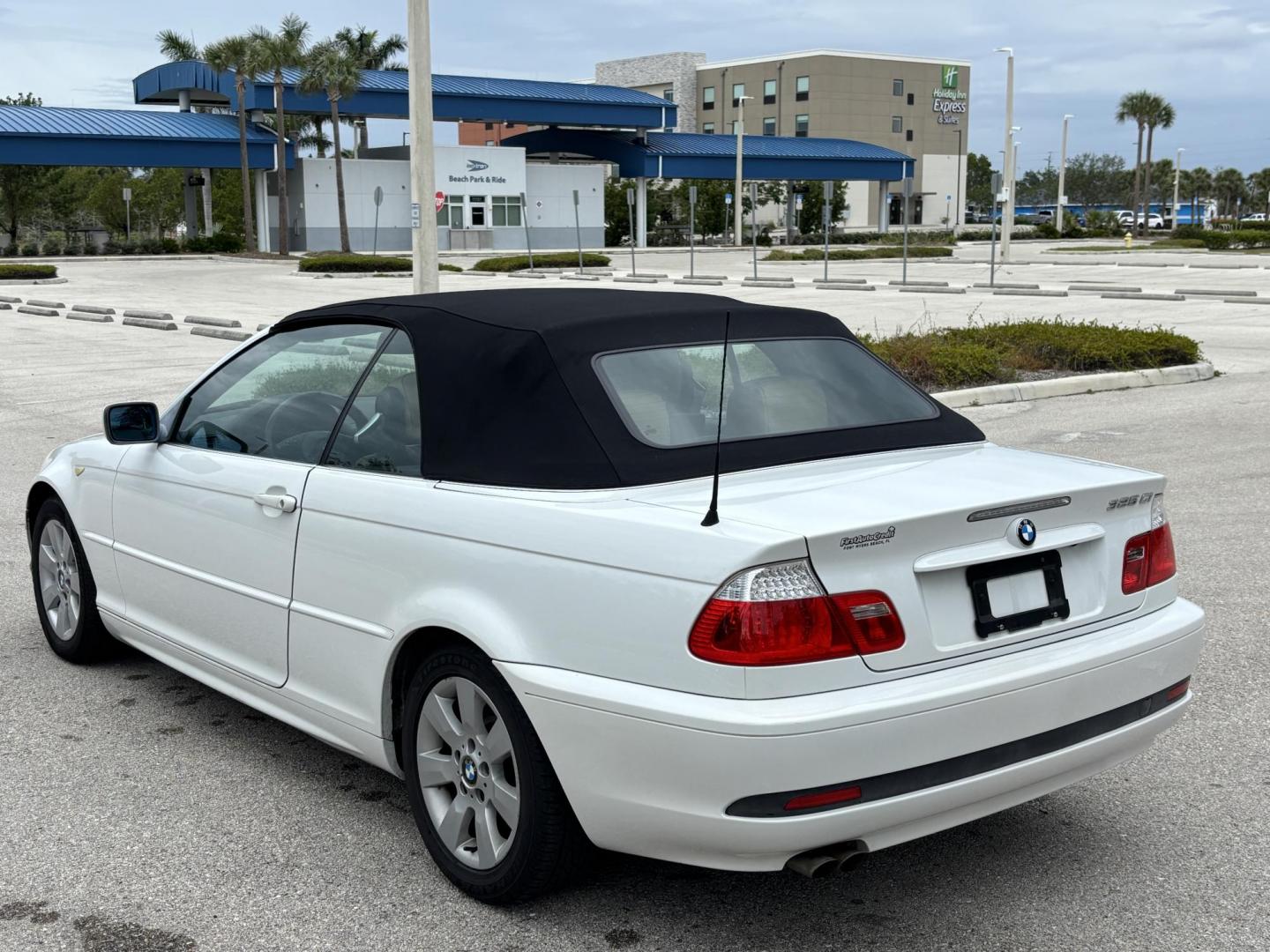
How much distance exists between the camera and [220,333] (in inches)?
887

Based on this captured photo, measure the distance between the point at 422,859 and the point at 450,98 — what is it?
68.7m

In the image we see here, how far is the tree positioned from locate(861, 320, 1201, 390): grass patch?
129 metres

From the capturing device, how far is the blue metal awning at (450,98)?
225 feet

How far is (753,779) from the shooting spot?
2.96 meters

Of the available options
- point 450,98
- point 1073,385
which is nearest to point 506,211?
point 450,98

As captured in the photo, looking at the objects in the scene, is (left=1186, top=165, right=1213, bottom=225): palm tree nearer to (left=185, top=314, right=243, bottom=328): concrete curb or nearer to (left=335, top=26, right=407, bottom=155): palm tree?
(left=335, top=26, right=407, bottom=155): palm tree

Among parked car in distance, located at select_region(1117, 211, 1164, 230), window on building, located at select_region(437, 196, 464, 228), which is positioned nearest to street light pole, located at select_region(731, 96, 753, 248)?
window on building, located at select_region(437, 196, 464, 228)

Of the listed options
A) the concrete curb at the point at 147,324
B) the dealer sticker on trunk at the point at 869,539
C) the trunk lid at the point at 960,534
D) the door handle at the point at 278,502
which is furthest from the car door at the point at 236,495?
the concrete curb at the point at 147,324

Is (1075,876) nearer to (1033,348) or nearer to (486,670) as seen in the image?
(486,670)

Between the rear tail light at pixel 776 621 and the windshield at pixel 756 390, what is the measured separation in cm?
71

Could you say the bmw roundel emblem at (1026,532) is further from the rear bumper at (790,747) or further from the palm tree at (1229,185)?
the palm tree at (1229,185)

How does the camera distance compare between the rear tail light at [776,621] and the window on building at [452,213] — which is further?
the window on building at [452,213]

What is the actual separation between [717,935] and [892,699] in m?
0.85

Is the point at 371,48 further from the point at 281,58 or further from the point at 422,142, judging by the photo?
the point at 422,142
